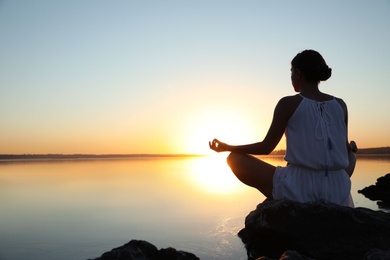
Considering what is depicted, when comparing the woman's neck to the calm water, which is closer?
the woman's neck

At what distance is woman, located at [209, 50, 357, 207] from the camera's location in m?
2.91

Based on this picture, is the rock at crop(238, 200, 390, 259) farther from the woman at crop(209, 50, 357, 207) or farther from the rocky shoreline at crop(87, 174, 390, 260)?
the woman at crop(209, 50, 357, 207)

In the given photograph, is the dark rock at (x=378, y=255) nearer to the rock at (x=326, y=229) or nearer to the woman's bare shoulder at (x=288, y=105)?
the rock at (x=326, y=229)

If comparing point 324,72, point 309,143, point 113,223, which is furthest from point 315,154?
point 113,223

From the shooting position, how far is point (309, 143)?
2912 millimetres

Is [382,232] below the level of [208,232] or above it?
above

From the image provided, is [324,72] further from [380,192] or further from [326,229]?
[380,192]

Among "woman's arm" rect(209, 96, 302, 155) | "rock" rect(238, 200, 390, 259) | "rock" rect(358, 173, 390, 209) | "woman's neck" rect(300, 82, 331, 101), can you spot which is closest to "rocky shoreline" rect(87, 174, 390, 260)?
"rock" rect(238, 200, 390, 259)

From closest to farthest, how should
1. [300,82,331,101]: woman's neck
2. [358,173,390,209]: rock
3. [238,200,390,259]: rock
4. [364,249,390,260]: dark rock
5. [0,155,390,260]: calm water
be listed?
[364,249,390,260]: dark rock < [238,200,390,259]: rock < [300,82,331,101]: woman's neck < [0,155,390,260]: calm water < [358,173,390,209]: rock

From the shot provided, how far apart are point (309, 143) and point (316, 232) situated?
2.44 ft

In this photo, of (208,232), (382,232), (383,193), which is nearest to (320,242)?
(382,232)

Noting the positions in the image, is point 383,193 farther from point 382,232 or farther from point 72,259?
point 72,259

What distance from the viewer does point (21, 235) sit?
17.5 ft

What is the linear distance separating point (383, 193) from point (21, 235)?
8.98 m
